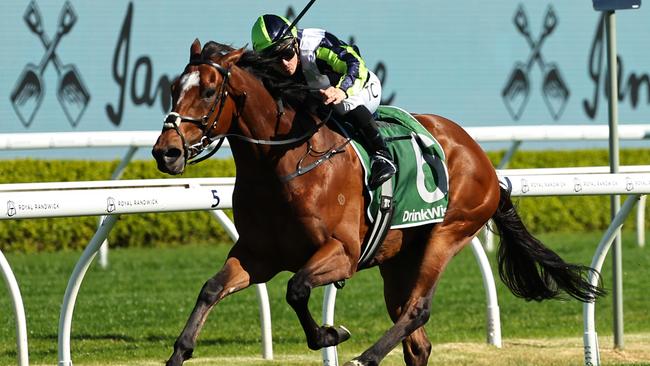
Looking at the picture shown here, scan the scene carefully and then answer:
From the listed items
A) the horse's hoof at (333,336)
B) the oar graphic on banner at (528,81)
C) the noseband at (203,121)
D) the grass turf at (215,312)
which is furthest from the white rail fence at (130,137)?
the oar graphic on banner at (528,81)

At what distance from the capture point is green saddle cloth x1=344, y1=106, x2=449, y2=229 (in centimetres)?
533

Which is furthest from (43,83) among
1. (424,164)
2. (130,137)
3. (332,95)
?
(332,95)

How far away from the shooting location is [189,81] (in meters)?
4.59

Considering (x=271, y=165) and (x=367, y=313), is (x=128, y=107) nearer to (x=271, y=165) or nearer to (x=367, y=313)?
(x=367, y=313)

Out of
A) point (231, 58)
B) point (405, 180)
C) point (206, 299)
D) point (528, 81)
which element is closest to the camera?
point (206, 299)

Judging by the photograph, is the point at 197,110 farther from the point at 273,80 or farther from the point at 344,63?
the point at 344,63

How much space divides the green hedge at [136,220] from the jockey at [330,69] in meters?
6.21

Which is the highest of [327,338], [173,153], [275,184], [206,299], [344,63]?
[344,63]

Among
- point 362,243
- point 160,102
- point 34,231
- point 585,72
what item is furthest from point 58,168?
point 362,243

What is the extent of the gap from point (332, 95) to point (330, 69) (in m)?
0.21

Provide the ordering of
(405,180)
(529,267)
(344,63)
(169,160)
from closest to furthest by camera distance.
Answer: (169,160) < (344,63) < (405,180) < (529,267)

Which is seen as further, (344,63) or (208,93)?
(344,63)

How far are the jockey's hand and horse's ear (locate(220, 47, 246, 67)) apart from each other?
370 millimetres

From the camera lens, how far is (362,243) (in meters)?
5.22
